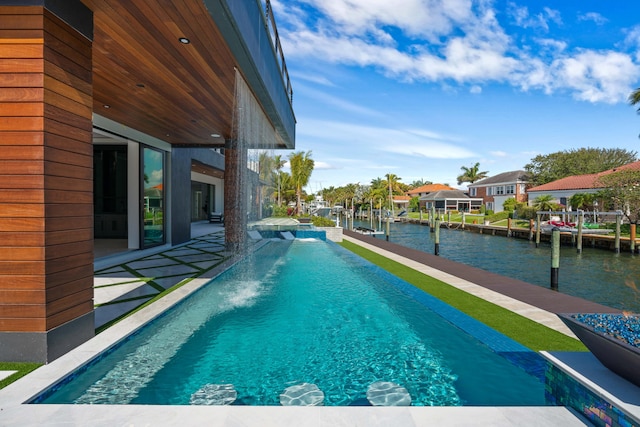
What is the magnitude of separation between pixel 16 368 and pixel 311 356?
2767 millimetres

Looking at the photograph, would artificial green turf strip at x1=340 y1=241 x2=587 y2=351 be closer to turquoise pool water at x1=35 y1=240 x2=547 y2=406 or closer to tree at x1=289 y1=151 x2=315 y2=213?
turquoise pool water at x1=35 y1=240 x2=547 y2=406

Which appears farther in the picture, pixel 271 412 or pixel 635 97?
pixel 635 97

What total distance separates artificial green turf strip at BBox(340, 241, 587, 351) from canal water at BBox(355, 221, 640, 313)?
5.94 meters

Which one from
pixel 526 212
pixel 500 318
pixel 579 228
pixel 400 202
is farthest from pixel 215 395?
pixel 400 202

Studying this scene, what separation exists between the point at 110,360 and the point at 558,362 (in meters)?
4.01

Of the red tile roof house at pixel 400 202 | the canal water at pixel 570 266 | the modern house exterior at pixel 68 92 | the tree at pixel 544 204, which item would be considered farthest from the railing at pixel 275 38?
the red tile roof house at pixel 400 202

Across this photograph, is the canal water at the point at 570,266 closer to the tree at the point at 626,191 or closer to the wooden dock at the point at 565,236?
the wooden dock at the point at 565,236

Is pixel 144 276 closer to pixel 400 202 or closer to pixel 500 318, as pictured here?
pixel 500 318

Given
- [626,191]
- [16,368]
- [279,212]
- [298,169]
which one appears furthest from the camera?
[298,169]

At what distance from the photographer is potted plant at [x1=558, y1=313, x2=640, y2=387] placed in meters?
2.03

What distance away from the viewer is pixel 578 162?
1858 inches

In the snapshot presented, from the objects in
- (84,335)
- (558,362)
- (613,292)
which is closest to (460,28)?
(613,292)

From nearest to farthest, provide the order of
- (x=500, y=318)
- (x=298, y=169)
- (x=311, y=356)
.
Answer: (x=311, y=356) < (x=500, y=318) < (x=298, y=169)

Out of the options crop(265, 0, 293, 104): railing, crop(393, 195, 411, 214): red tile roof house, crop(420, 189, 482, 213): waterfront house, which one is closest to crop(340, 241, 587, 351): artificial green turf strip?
crop(265, 0, 293, 104): railing
